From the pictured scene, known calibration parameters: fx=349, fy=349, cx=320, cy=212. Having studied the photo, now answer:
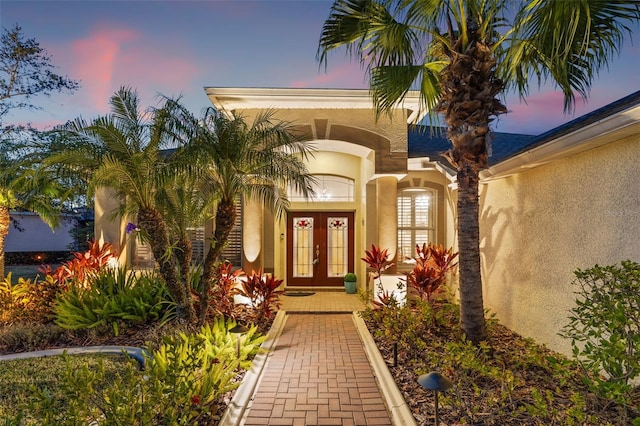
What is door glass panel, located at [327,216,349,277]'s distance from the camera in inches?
516

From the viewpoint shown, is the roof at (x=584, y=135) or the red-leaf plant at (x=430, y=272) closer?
the roof at (x=584, y=135)

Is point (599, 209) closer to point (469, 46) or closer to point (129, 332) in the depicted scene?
point (469, 46)

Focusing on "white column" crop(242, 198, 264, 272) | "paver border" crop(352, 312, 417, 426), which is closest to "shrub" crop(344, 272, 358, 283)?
"white column" crop(242, 198, 264, 272)

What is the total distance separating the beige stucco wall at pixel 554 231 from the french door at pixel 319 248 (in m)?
5.33

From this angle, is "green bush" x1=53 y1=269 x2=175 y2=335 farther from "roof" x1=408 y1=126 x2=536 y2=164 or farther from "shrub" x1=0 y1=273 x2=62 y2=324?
"roof" x1=408 y1=126 x2=536 y2=164

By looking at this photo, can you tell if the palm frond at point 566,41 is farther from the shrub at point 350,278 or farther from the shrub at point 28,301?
the shrub at point 28,301

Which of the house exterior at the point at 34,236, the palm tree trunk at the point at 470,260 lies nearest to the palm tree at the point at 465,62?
the palm tree trunk at the point at 470,260

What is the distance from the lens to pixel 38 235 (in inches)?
904

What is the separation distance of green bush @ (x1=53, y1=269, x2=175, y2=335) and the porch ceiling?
508 centimetres

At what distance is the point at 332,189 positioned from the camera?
13.0 m

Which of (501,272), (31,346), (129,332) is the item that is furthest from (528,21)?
(31,346)

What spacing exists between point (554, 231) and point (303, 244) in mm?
8398

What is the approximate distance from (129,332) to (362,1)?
311 inches

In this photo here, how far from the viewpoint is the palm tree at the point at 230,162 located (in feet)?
21.1
